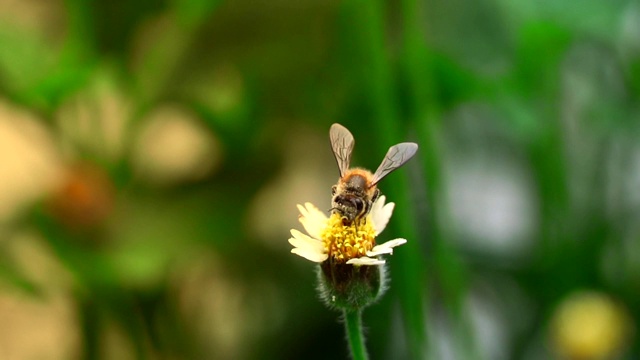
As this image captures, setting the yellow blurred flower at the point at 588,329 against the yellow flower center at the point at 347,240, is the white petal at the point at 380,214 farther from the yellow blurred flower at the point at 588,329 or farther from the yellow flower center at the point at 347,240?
the yellow blurred flower at the point at 588,329

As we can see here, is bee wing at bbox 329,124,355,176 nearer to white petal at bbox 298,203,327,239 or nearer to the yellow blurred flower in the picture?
white petal at bbox 298,203,327,239

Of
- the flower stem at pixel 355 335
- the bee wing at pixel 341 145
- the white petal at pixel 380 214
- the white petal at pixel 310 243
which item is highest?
the bee wing at pixel 341 145

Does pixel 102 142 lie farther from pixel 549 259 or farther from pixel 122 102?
pixel 549 259

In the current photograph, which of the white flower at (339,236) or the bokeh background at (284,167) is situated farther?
the bokeh background at (284,167)

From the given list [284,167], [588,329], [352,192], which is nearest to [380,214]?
[352,192]

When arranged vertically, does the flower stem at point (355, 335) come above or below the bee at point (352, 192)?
below

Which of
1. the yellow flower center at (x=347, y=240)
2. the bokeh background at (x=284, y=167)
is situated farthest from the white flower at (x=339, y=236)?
the bokeh background at (x=284, y=167)

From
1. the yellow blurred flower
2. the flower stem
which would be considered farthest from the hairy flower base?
the yellow blurred flower
